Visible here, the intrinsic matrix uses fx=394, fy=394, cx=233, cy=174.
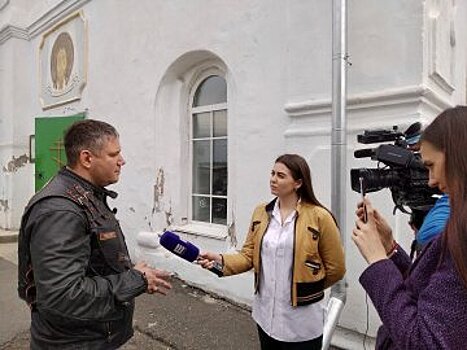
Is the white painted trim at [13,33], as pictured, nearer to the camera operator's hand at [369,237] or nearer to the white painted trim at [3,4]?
the white painted trim at [3,4]

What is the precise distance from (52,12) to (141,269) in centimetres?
730

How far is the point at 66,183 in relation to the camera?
5.53 feet

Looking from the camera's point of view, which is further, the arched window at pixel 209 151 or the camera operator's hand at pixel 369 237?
the arched window at pixel 209 151

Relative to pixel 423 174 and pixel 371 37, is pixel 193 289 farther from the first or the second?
pixel 423 174

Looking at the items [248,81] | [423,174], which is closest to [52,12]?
[248,81]

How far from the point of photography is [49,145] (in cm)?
711

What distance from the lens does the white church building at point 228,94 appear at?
3.06 metres

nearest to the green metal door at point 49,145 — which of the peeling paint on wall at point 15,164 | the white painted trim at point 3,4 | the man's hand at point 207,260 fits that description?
the peeling paint on wall at point 15,164

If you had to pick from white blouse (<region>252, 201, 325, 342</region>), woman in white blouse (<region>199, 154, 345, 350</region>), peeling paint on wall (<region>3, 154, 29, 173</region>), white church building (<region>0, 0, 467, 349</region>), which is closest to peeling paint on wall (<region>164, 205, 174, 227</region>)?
white church building (<region>0, 0, 467, 349</region>)

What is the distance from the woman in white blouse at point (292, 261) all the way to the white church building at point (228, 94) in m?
0.93

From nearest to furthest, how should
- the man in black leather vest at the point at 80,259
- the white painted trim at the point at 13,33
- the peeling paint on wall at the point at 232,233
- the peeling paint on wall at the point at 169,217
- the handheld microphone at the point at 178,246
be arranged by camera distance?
the man in black leather vest at the point at 80,259 → the handheld microphone at the point at 178,246 → the peeling paint on wall at the point at 232,233 → the peeling paint on wall at the point at 169,217 → the white painted trim at the point at 13,33

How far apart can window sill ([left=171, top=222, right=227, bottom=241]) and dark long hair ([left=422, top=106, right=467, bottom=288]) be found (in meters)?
3.55

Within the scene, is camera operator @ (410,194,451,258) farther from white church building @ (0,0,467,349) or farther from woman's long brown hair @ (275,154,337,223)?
white church building @ (0,0,467,349)

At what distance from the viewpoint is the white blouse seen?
2.22 meters
